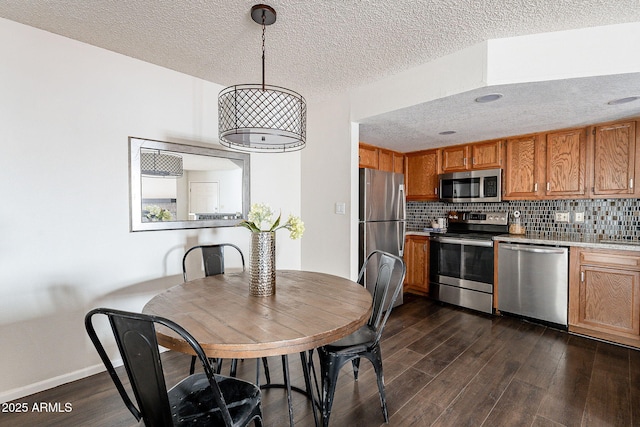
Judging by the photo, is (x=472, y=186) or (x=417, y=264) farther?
(x=417, y=264)

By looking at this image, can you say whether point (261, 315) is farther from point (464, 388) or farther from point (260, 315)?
point (464, 388)

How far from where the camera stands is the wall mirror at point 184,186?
235 centimetres

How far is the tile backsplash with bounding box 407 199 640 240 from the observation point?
300 cm

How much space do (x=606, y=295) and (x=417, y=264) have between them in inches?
72.7

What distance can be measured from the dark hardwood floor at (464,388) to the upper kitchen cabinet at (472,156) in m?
1.97

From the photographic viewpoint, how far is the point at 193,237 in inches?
105

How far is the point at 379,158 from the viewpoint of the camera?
158 inches

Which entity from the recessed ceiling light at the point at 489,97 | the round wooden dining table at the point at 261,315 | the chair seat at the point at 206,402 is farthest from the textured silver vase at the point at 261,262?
the recessed ceiling light at the point at 489,97

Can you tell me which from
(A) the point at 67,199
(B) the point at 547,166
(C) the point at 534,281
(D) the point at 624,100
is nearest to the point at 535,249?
(C) the point at 534,281

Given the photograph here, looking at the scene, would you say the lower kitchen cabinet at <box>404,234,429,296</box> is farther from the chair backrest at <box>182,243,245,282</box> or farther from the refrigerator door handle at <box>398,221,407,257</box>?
the chair backrest at <box>182,243,245,282</box>

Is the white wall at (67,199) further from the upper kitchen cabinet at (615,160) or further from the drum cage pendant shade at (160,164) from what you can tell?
the upper kitchen cabinet at (615,160)

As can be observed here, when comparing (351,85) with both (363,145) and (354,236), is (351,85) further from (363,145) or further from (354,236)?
(354,236)

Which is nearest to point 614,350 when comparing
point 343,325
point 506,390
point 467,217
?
point 506,390

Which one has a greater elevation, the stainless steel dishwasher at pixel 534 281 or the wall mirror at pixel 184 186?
the wall mirror at pixel 184 186
